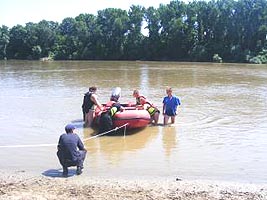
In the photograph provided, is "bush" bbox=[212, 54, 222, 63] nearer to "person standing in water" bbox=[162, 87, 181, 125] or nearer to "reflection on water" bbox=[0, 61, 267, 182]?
"reflection on water" bbox=[0, 61, 267, 182]

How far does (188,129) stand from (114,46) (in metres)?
75.0

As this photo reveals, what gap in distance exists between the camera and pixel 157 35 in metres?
83.8

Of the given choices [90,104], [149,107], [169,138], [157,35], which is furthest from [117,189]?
[157,35]

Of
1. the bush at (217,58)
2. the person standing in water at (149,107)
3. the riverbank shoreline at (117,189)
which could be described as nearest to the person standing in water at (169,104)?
the person standing in water at (149,107)

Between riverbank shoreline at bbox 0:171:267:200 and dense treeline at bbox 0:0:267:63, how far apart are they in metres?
59.0

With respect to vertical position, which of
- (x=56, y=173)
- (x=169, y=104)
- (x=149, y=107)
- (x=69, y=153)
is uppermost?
(x=169, y=104)

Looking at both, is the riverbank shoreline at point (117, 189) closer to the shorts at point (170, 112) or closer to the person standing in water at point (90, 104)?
the person standing in water at point (90, 104)

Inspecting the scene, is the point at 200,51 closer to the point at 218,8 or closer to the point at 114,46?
the point at 218,8

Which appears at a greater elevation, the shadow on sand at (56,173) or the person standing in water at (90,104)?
the person standing in water at (90,104)

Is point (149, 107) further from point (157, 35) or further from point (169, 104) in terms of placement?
point (157, 35)

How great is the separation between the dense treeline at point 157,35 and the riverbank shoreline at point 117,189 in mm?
59005

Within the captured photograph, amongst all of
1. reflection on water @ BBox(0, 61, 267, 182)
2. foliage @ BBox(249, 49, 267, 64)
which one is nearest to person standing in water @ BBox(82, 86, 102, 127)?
reflection on water @ BBox(0, 61, 267, 182)

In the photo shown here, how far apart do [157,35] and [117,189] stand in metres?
78.1

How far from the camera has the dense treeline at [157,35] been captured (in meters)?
72.4
